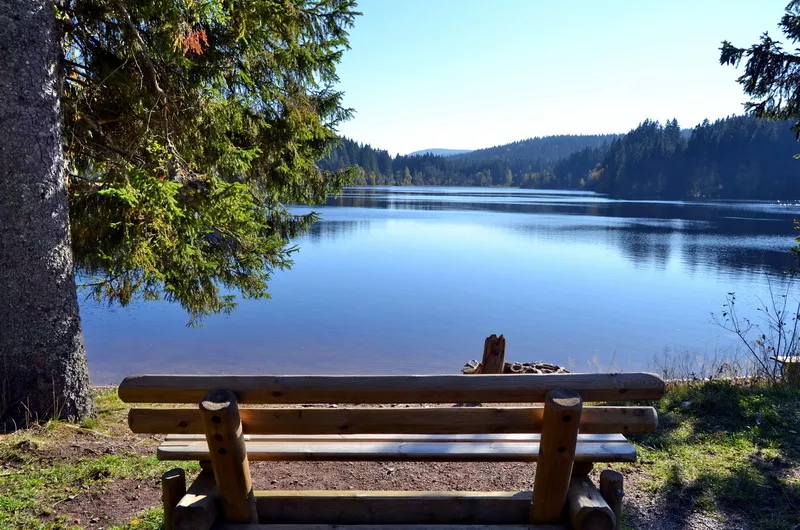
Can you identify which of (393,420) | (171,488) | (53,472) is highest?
(393,420)

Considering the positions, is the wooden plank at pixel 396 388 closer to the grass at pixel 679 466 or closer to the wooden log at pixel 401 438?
the wooden log at pixel 401 438

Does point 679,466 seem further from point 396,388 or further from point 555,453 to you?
point 396,388

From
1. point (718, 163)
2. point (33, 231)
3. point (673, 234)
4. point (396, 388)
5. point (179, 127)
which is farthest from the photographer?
point (718, 163)

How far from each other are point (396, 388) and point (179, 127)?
529cm

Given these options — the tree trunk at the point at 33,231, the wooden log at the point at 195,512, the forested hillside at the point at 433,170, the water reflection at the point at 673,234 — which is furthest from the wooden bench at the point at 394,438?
the forested hillside at the point at 433,170

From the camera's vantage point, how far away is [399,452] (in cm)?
285

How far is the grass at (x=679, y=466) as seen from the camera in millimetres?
3771

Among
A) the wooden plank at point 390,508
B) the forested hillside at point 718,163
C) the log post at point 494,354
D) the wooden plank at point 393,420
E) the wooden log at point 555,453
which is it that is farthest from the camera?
the forested hillside at point 718,163

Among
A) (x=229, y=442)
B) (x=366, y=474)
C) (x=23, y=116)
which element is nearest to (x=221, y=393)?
(x=229, y=442)

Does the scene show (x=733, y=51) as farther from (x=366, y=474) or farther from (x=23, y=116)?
(x=23, y=116)

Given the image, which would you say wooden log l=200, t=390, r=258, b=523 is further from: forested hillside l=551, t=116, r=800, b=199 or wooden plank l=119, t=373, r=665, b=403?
forested hillside l=551, t=116, r=800, b=199

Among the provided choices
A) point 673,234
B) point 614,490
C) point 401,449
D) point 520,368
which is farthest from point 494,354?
point 673,234

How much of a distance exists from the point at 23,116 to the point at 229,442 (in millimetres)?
3883

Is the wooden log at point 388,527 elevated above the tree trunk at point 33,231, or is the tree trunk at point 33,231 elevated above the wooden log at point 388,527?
the tree trunk at point 33,231
